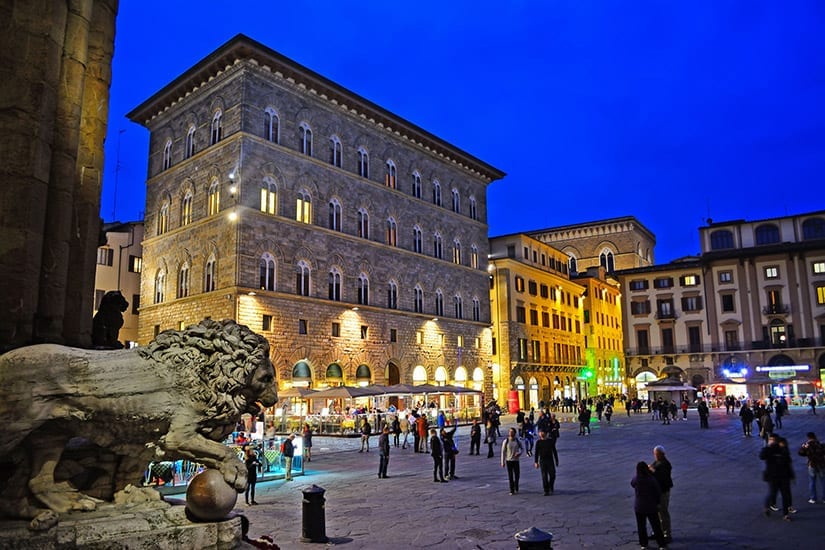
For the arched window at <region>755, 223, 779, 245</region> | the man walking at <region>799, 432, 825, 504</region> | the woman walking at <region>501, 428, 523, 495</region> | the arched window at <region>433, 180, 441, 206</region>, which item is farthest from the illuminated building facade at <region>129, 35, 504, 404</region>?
the arched window at <region>755, 223, 779, 245</region>

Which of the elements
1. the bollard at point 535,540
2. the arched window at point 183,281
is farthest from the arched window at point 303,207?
the bollard at point 535,540

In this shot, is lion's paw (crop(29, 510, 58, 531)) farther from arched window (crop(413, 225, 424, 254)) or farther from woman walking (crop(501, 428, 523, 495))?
arched window (crop(413, 225, 424, 254))

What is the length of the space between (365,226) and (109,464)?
109 ft

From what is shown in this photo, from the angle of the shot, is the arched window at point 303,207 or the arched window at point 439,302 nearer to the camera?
the arched window at point 303,207

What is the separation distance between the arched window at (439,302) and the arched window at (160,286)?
56.0ft

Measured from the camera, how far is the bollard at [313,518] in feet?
31.0

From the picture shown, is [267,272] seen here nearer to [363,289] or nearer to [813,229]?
[363,289]

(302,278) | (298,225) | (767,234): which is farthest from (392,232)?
(767,234)

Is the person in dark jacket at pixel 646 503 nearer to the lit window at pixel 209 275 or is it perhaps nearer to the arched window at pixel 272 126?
the lit window at pixel 209 275

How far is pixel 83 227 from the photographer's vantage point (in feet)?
24.8

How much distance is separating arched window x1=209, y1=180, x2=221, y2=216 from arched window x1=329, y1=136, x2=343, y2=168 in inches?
269

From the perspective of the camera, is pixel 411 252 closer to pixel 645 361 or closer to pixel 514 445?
pixel 514 445

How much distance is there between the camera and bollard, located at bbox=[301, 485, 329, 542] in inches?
372

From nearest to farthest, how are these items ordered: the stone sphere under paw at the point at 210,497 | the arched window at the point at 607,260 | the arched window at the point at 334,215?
the stone sphere under paw at the point at 210,497
the arched window at the point at 334,215
the arched window at the point at 607,260
